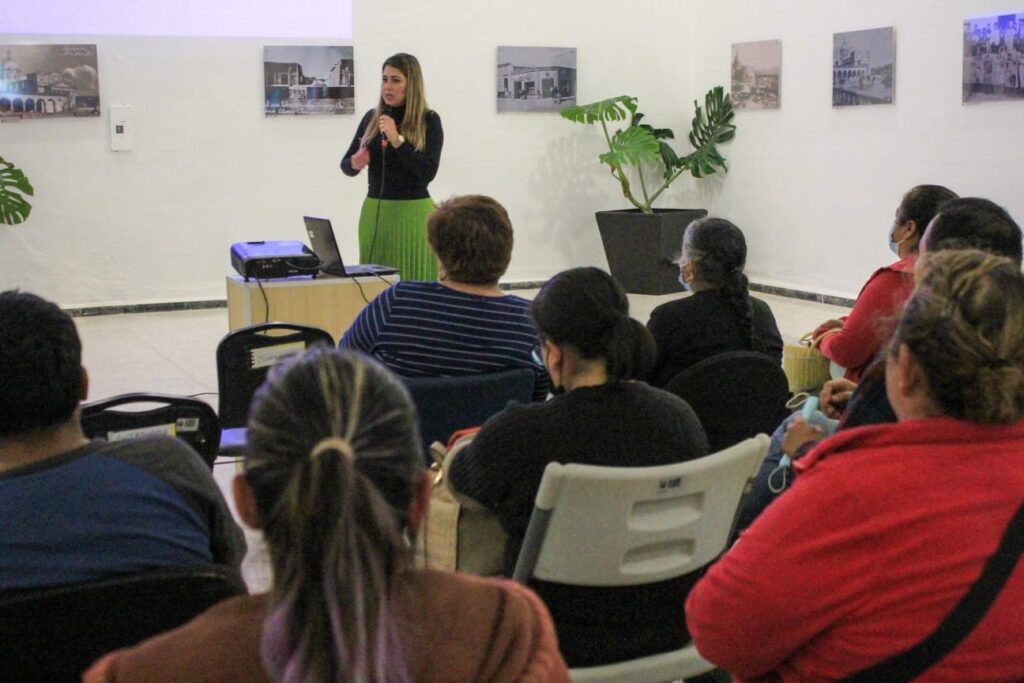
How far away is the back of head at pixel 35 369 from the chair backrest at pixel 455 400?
101 centimetres

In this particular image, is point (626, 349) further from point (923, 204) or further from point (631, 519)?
point (923, 204)

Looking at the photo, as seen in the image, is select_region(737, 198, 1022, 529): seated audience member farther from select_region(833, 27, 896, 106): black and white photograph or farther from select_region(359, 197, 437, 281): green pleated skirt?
select_region(833, 27, 896, 106): black and white photograph

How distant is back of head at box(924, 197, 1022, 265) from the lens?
283 centimetres

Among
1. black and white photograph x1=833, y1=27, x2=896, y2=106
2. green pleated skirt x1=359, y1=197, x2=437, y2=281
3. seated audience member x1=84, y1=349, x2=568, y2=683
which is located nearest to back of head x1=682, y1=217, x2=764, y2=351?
seated audience member x1=84, y1=349, x2=568, y2=683

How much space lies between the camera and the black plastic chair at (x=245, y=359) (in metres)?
3.17

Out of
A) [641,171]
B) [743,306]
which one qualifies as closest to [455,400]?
[743,306]

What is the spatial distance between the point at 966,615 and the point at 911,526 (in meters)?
0.12

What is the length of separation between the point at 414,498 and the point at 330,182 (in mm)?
7511

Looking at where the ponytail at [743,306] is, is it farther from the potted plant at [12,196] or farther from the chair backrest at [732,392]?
the potted plant at [12,196]

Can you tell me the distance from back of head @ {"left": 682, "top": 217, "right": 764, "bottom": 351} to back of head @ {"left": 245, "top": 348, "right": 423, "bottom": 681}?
223cm

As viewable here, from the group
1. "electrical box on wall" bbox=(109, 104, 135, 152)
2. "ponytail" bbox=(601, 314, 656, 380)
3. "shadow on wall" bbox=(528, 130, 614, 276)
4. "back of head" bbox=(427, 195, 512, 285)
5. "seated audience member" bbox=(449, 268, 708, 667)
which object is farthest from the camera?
"shadow on wall" bbox=(528, 130, 614, 276)

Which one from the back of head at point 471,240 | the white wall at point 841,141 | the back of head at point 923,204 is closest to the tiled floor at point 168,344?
the white wall at point 841,141

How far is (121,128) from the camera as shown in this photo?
7.82 meters

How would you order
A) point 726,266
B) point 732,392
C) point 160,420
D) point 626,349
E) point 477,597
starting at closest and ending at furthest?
1. point 477,597
2. point 626,349
3. point 160,420
4. point 732,392
5. point 726,266
